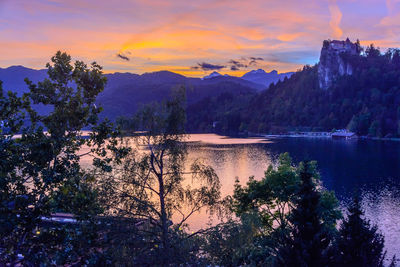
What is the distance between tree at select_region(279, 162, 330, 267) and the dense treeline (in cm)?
4

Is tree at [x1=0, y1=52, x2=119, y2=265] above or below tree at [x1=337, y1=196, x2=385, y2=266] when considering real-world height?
above

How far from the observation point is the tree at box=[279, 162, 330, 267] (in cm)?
1411

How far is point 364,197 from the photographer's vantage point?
41469mm

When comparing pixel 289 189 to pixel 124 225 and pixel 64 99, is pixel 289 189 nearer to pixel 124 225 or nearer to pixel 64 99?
pixel 124 225

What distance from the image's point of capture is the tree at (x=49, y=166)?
7.05 meters

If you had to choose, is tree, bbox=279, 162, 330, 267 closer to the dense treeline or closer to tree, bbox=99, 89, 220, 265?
the dense treeline

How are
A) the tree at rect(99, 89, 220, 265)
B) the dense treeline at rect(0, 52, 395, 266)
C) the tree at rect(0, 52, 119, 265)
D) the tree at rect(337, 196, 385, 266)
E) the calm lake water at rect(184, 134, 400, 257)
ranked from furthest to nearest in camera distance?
the calm lake water at rect(184, 134, 400, 257)
the tree at rect(337, 196, 385, 266)
the tree at rect(99, 89, 220, 265)
the dense treeline at rect(0, 52, 395, 266)
the tree at rect(0, 52, 119, 265)

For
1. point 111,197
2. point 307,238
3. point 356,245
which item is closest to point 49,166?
point 111,197

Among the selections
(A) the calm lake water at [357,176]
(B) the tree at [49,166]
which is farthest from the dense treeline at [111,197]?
(A) the calm lake water at [357,176]

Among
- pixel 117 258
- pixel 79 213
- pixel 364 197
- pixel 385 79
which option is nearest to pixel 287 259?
pixel 117 258

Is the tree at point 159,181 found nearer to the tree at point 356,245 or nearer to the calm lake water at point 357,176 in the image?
the calm lake water at point 357,176

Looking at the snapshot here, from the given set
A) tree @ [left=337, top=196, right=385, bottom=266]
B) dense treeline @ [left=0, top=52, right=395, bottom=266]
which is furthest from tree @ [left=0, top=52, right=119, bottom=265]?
tree @ [left=337, top=196, right=385, bottom=266]

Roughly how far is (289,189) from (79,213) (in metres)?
A: 17.4

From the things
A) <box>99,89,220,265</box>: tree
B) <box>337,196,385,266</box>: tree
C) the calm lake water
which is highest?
<box>99,89,220,265</box>: tree
